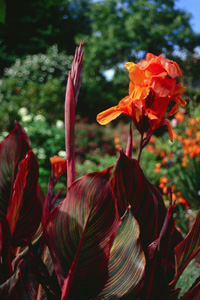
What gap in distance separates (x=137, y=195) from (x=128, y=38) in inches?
668

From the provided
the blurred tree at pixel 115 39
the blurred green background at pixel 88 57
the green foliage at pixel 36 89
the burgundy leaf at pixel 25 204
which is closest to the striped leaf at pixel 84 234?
the burgundy leaf at pixel 25 204

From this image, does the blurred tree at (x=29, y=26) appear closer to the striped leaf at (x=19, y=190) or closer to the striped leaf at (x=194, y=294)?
the striped leaf at (x=19, y=190)

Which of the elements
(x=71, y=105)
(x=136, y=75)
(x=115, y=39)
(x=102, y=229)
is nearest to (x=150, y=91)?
(x=136, y=75)

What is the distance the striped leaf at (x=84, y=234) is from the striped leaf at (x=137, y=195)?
2.5 inches

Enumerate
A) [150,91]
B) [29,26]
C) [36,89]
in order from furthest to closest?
[29,26] < [36,89] < [150,91]

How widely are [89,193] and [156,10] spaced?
697 inches

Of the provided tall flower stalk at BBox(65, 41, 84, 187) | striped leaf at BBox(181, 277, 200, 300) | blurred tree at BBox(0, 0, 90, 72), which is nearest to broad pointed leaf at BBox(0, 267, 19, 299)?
tall flower stalk at BBox(65, 41, 84, 187)

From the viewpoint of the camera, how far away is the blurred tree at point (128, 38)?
15.7 m

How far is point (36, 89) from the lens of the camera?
9273 millimetres

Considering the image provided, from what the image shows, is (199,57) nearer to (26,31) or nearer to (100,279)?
(26,31)

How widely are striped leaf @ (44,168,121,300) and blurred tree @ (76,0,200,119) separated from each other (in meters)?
14.9

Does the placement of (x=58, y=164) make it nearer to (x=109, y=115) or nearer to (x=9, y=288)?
(x=109, y=115)

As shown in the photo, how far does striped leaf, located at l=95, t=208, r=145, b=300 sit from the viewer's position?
1.66 feet

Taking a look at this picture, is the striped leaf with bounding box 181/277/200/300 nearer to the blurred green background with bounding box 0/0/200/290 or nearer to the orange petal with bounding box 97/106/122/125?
the orange petal with bounding box 97/106/122/125
